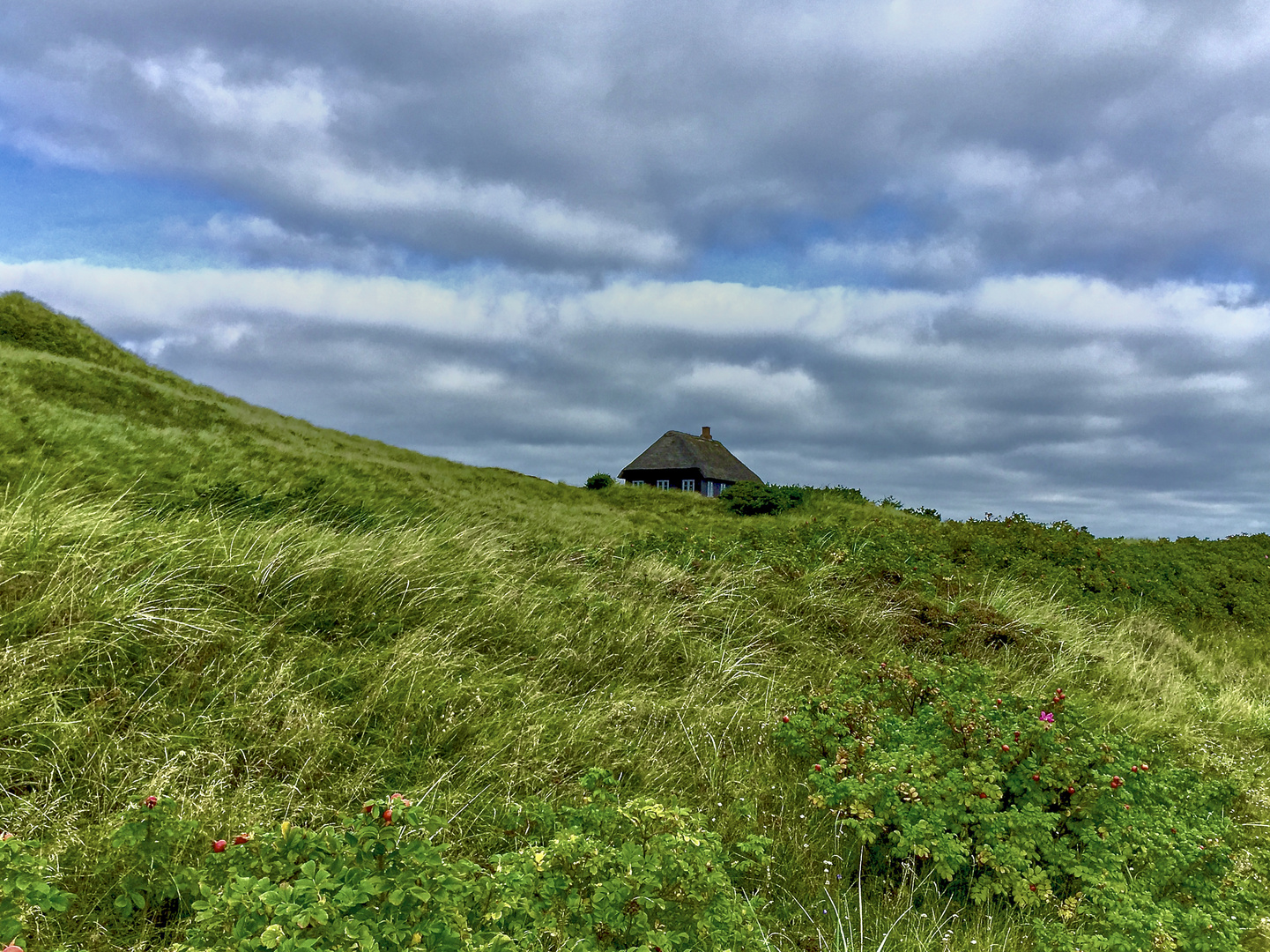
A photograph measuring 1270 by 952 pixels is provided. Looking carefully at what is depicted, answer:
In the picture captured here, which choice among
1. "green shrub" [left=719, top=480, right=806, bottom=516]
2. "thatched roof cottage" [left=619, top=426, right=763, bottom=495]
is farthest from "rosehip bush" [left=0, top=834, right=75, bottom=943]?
"thatched roof cottage" [left=619, top=426, right=763, bottom=495]

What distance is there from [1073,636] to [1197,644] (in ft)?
14.9

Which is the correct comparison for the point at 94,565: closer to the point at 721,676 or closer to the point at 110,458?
the point at 110,458

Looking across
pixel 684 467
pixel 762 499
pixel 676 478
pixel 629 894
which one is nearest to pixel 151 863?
pixel 629 894

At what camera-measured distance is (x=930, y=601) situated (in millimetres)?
9664

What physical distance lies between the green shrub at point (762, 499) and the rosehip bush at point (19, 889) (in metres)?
20.5

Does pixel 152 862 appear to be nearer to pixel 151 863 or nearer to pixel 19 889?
pixel 151 863

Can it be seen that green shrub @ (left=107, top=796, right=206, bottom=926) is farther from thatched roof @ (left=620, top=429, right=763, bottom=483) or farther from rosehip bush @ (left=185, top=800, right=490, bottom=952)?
thatched roof @ (left=620, top=429, right=763, bottom=483)

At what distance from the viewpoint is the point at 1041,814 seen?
4.11 metres

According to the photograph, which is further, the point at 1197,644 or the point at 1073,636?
the point at 1197,644

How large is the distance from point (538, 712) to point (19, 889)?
3143 mm

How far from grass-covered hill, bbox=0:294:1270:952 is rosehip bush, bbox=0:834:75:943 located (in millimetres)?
36

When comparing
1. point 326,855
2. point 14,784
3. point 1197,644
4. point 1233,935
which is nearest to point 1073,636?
point 1197,644

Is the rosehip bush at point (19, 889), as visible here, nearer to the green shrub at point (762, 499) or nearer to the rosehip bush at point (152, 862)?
the rosehip bush at point (152, 862)

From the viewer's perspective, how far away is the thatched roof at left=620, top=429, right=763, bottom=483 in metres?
48.0
